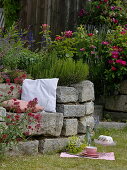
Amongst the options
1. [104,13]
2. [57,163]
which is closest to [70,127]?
[57,163]

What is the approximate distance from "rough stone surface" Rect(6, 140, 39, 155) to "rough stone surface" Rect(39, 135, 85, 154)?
0.10m

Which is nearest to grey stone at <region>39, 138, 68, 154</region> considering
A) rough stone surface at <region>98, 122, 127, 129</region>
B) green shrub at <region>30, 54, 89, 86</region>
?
green shrub at <region>30, 54, 89, 86</region>

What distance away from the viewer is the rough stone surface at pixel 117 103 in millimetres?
8453

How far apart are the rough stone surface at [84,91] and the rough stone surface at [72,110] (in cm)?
15

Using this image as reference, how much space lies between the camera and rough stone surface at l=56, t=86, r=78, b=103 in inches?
248

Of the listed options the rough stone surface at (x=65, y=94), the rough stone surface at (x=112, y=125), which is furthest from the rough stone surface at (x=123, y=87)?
the rough stone surface at (x=65, y=94)

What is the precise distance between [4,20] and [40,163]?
6098 millimetres

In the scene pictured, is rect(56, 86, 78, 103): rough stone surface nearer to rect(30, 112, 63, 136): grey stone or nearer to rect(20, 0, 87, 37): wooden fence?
rect(30, 112, 63, 136): grey stone

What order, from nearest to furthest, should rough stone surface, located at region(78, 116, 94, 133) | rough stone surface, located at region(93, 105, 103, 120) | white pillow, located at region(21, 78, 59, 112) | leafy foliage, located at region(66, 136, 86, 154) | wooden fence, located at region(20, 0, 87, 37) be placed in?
leafy foliage, located at region(66, 136, 86, 154)
white pillow, located at region(21, 78, 59, 112)
rough stone surface, located at region(78, 116, 94, 133)
rough stone surface, located at region(93, 105, 103, 120)
wooden fence, located at region(20, 0, 87, 37)

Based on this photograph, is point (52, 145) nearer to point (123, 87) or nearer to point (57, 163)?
point (57, 163)

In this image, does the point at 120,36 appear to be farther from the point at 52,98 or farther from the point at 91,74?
the point at 52,98

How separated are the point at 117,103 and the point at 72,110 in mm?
2334

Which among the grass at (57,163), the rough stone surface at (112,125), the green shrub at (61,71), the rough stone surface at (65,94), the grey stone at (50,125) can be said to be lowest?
the rough stone surface at (112,125)

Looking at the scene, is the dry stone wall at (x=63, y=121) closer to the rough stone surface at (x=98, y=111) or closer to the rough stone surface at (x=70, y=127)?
the rough stone surface at (x=70, y=127)
